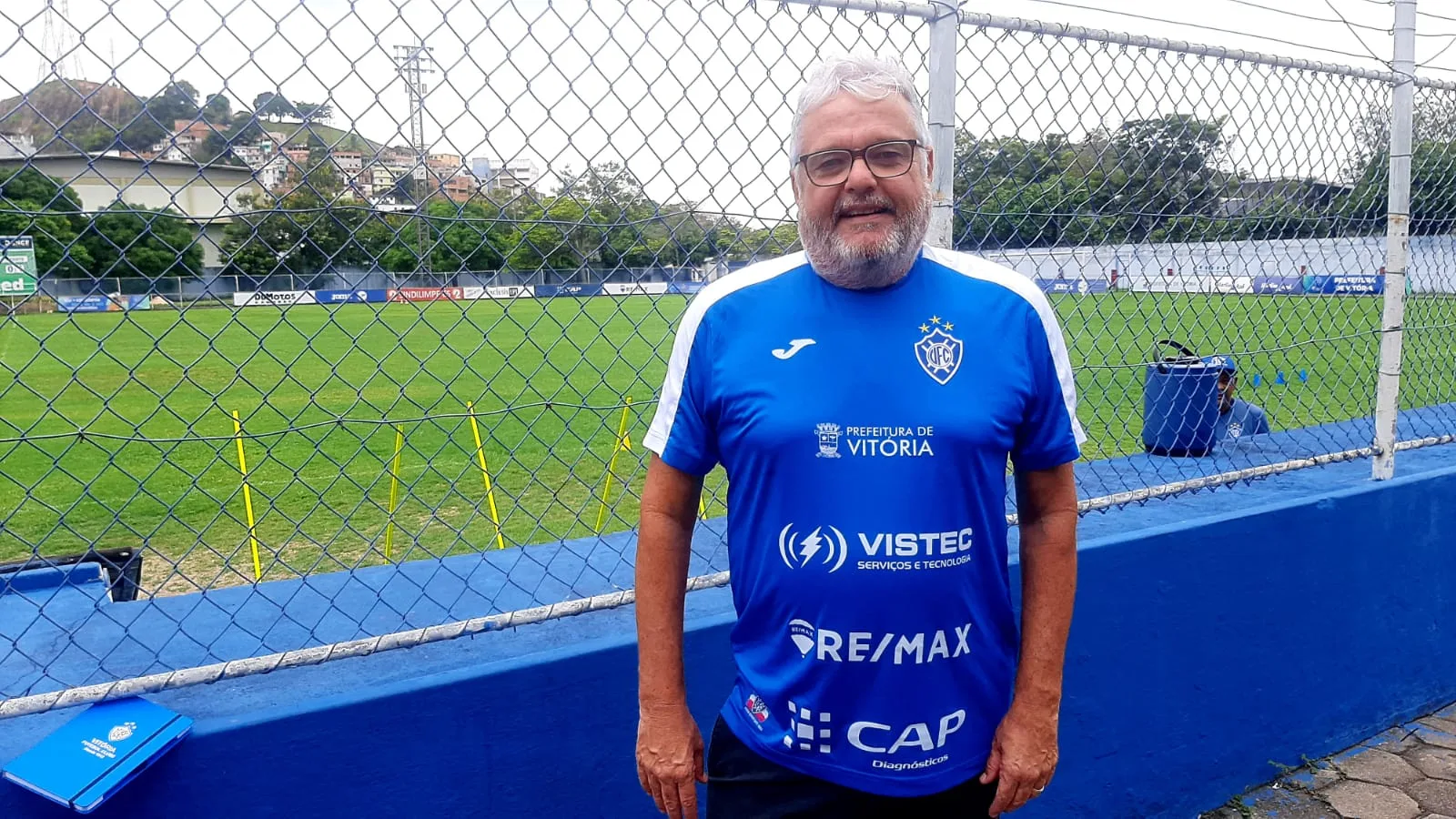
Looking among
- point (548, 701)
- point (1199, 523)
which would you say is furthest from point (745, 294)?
point (1199, 523)

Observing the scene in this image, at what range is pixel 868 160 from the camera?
1820 millimetres

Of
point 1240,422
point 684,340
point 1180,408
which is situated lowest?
point 1240,422

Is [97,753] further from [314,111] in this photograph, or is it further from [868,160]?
[868,160]

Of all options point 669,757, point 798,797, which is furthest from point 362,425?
point 798,797

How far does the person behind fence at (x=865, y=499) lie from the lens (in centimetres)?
177

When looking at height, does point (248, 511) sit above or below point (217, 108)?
below

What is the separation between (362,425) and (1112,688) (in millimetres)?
9094

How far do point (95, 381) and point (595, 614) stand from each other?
18.8 m

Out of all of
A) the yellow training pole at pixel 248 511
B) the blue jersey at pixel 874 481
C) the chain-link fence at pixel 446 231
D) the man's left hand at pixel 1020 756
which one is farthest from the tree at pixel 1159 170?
the yellow training pole at pixel 248 511

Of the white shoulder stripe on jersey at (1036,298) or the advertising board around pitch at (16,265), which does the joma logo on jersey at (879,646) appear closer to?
the white shoulder stripe on jersey at (1036,298)

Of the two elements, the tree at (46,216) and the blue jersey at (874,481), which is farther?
the tree at (46,216)

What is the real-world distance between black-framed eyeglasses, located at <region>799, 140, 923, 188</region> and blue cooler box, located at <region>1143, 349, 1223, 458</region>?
11.5 feet

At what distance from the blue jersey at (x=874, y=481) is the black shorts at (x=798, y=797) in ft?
0.11

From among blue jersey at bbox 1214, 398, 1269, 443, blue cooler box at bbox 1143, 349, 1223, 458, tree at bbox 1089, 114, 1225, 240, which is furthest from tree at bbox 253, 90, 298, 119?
blue jersey at bbox 1214, 398, 1269, 443
